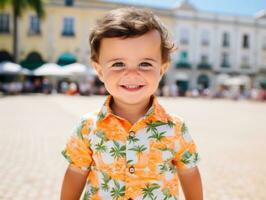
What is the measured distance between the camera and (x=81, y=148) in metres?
1.85

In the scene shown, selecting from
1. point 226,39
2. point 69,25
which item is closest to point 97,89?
point 69,25

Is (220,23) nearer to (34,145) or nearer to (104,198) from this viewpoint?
(34,145)

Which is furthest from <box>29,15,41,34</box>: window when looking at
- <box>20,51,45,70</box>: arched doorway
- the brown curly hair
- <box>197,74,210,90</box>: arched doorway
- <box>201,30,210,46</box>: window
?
the brown curly hair

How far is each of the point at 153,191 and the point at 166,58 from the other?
0.66 meters

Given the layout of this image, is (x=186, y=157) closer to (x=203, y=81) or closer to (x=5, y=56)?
(x=5, y=56)

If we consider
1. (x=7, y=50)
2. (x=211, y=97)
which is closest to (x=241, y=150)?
(x=211, y=97)

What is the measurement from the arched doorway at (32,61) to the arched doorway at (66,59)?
5.23ft

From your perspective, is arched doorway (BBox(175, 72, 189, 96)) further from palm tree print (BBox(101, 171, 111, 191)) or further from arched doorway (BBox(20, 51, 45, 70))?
palm tree print (BBox(101, 171, 111, 191))

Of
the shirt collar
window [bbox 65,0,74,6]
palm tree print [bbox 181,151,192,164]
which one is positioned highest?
window [bbox 65,0,74,6]

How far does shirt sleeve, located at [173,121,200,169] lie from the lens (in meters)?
1.84

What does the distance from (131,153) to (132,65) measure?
0.40 m

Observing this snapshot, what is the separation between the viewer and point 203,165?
5.29 metres

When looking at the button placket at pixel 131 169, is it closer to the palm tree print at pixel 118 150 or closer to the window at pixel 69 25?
the palm tree print at pixel 118 150

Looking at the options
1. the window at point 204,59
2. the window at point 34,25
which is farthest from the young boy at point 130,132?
the window at point 204,59
